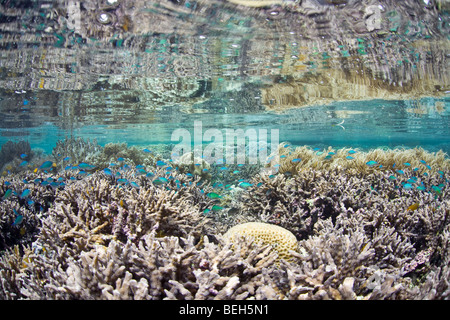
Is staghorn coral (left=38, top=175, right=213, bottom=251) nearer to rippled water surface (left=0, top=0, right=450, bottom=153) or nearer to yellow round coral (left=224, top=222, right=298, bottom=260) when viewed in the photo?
yellow round coral (left=224, top=222, right=298, bottom=260)

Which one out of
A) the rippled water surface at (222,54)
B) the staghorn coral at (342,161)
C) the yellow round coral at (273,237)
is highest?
the rippled water surface at (222,54)

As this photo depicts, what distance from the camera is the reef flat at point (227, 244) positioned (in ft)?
7.95

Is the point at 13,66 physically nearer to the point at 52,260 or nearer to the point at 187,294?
the point at 52,260

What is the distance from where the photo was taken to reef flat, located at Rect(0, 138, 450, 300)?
7.95ft

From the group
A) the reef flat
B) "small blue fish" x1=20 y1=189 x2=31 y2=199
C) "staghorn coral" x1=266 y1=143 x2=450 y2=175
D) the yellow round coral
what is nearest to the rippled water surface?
"staghorn coral" x1=266 y1=143 x2=450 y2=175

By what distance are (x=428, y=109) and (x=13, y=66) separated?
95.0 feet

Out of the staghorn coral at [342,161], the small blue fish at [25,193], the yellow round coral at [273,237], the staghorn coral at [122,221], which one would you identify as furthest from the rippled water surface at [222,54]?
the yellow round coral at [273,237]

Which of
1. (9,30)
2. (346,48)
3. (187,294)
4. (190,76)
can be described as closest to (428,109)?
(346,48)

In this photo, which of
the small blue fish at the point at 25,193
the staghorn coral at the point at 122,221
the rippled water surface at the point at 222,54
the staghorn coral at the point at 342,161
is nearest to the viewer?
the staghorn coral at the point at 122,221

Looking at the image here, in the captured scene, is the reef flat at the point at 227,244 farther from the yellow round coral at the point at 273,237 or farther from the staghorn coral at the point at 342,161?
the staghorn coral at the point at 342,161

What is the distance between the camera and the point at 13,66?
34.9 ft

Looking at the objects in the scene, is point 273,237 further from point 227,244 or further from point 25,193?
point 25,193

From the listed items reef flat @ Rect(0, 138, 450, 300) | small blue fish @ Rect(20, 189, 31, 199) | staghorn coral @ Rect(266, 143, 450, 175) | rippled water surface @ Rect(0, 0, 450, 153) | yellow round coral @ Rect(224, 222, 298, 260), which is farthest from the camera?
staghorn coral @ Rect(266, 143, 450, 175)

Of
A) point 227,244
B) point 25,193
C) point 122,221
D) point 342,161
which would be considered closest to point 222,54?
point 342,161
